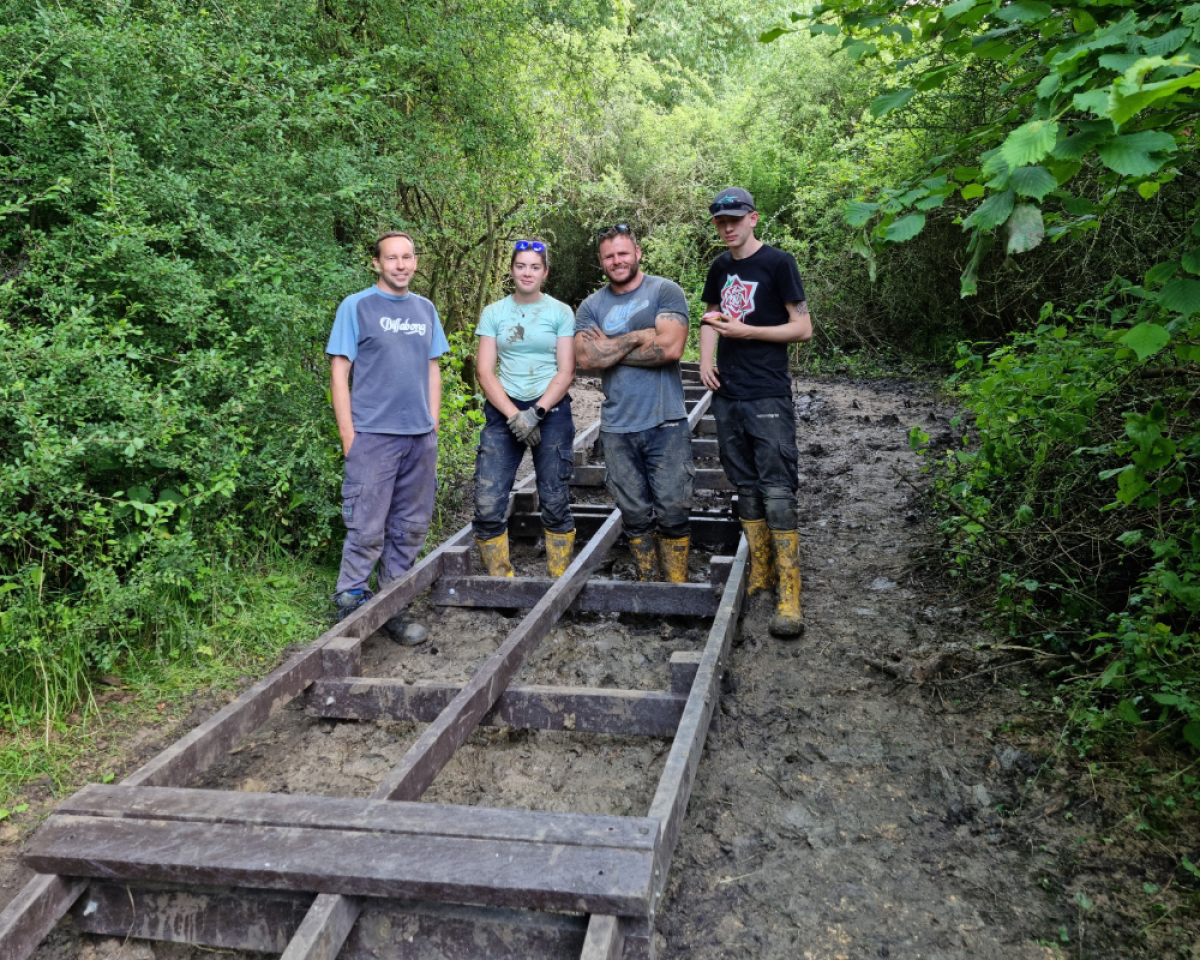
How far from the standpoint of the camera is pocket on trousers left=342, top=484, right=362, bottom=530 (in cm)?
447

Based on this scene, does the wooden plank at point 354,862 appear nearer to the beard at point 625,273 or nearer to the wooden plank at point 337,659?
the wooden plank at point 337,659

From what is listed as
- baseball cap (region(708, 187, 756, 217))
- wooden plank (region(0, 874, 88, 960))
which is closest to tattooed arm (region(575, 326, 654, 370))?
baseball cap (region(708, 187, 756, 217))

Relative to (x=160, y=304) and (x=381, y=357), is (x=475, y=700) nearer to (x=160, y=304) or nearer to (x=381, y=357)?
(x=381, y=357)

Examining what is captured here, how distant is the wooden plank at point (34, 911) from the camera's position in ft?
7.38

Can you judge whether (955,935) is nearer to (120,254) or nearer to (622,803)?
(622,803)

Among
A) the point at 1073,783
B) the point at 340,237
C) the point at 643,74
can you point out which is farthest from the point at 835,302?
the point at 1073,783

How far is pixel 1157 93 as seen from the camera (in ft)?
4.39

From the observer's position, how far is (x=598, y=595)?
189 inches

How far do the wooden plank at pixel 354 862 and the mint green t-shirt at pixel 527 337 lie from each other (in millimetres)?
2990

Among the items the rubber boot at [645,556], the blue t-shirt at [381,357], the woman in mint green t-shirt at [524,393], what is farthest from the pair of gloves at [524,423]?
the rubber boot at [645,556]

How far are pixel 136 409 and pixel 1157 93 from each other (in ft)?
12.7

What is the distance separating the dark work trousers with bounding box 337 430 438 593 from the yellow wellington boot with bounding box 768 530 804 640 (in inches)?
77.8

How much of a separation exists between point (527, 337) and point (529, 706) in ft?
7.33

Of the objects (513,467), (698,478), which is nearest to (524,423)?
(513,467)
